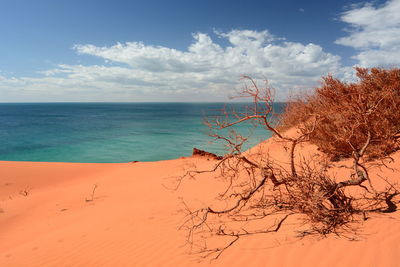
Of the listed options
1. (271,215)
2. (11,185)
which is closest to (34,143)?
(11,185)

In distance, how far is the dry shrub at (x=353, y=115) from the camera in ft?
24.2

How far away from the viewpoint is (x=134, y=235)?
496 centimetres

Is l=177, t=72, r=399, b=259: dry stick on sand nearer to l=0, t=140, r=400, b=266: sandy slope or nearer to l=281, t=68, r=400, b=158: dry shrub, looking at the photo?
l=0, t=140, r=400, b=266: sandy slope

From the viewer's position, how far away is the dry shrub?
7367mm

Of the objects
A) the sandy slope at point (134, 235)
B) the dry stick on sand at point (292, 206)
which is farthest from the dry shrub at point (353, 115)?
the dry stick on sand at point (292, 206)

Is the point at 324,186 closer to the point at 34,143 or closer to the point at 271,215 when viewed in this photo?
the point at 271,215

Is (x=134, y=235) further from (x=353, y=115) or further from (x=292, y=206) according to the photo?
(x=353, y=115)

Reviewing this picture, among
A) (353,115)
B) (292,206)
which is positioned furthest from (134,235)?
(353,115)

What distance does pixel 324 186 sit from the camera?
4062 mm

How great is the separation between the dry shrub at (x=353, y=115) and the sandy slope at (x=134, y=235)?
3.49 feet

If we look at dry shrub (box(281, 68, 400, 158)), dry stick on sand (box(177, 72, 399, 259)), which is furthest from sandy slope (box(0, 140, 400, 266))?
dry shrub (box(281, 68, 400, 158))

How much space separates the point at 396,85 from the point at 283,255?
9.60m

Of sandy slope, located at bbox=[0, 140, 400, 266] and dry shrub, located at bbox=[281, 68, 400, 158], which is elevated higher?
dry shrub, located at bbox=[281, 68, 400, 158]

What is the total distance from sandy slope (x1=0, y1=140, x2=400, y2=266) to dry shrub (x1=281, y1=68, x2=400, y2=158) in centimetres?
106
